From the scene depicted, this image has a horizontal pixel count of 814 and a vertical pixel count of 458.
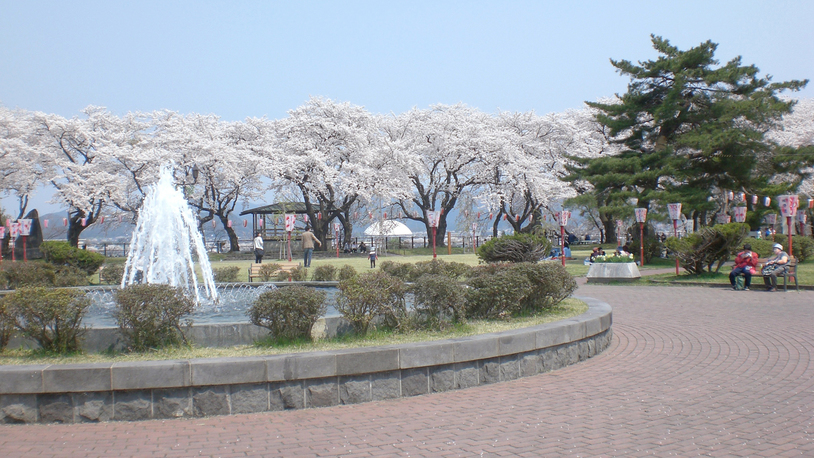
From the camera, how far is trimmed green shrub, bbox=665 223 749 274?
59.4 ft

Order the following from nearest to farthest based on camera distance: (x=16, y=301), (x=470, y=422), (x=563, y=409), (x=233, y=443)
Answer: (x=233, y=443), (x=470, y=422), (x=563, y=409), (x=16, y=301)

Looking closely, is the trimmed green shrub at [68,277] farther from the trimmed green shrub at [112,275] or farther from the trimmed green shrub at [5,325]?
the trimmed green shrub at [5,325]

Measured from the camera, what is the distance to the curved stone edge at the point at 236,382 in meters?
5.20

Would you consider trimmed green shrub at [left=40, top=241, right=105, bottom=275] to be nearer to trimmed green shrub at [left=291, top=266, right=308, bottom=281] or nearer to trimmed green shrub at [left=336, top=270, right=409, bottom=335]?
trimmed green shrub at [left=291, top=266, right=308, bottom=281]

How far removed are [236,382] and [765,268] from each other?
1445 cm

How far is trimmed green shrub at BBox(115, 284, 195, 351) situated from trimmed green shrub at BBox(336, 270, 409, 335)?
1.75m

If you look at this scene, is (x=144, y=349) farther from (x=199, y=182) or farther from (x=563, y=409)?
(x=199, y=182)

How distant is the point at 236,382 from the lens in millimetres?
5418

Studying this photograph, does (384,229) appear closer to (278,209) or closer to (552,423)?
(278,209)

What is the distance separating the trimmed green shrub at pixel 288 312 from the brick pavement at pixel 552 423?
125 cm

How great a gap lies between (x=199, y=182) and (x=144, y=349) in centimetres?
4038

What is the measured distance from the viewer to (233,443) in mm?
A: 4656

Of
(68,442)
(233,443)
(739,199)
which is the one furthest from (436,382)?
(739,199)

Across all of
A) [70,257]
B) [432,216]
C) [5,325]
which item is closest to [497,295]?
[5,325]
